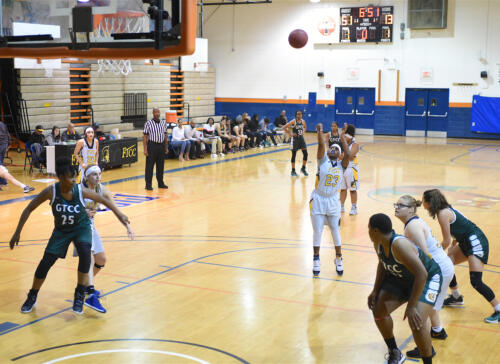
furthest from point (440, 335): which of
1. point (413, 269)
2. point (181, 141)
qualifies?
point (181, 141)

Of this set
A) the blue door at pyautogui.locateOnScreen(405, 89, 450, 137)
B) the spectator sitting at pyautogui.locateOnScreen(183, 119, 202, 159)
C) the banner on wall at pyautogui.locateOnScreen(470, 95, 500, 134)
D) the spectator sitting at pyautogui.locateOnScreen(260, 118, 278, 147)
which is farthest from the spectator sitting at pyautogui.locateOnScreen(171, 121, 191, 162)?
the banner on wall at pyautogui.locateOnScreen(470, 95, 500, 134)

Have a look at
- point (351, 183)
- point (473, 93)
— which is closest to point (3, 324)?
point (351, 183)

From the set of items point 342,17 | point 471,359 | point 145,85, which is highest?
point 342,17

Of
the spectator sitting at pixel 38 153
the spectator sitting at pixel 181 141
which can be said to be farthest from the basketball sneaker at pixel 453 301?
the spectator sitting at pixel 181 141

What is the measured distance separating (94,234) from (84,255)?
1.56ft

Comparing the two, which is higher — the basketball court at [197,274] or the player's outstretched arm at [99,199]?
the player's outstretched arm at [99,199]

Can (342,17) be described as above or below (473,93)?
above

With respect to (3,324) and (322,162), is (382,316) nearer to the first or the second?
(322,162)

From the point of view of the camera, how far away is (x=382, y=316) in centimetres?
551

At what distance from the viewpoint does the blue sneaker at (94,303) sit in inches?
270

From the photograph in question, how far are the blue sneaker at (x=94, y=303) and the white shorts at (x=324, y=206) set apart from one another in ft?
9.52

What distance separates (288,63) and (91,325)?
25.5m

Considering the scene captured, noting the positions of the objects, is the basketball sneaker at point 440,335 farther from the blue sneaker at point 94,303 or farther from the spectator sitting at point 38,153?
the spectator sitting at point 38,153

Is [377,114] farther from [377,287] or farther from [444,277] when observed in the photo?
[377,287]
